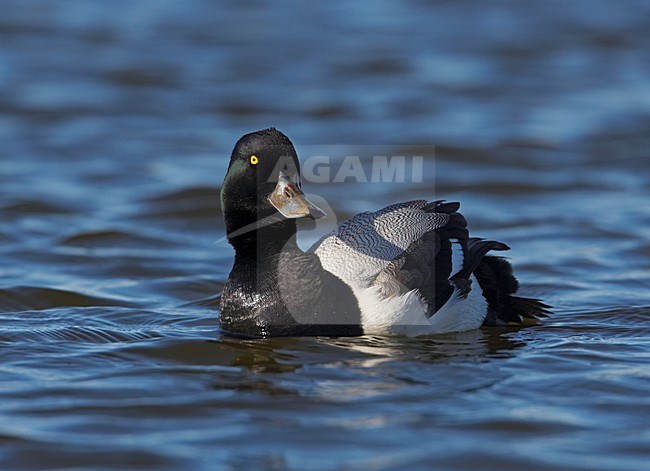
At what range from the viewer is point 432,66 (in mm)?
17812

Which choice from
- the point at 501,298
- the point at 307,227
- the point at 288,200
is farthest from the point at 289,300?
the point at 307,227

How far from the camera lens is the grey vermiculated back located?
7707mm

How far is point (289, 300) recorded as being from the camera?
25.1 feet

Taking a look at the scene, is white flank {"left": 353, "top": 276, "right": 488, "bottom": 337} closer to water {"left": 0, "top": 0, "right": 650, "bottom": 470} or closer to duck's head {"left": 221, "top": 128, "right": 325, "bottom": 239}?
water {"left": 0, "top": 0, "right": 650, "bottom": 470}

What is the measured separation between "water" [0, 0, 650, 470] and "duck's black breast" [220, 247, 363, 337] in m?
0.12

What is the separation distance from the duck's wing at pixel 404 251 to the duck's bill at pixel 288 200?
48 centimetres

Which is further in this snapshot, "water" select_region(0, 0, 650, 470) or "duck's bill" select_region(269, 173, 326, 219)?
"duck's bill" select_region(269, 173, 326, 219)

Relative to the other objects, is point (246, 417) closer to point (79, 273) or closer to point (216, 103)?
point (79, 273)

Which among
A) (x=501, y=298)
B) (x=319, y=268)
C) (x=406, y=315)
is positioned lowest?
(x=406, y=315)

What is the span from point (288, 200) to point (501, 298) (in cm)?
190

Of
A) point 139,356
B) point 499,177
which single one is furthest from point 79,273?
point 499,177

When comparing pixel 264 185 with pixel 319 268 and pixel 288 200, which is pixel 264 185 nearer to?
pixel 288 200

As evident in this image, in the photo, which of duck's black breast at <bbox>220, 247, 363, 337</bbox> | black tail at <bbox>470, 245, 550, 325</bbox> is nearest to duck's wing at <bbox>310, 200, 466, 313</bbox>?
duck's black breast at <bbox>220, 247, 363, 337</bbox>

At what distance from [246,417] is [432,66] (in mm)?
12145
